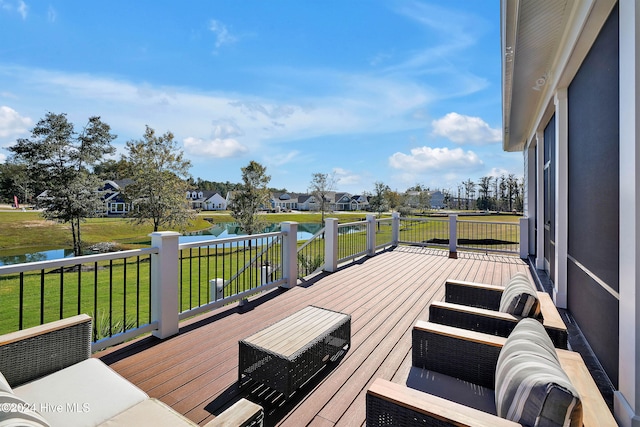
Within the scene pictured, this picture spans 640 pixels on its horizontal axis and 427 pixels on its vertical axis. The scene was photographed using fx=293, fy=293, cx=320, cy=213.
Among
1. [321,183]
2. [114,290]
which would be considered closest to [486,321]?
[114,290]

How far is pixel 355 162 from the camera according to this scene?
35.9 metres

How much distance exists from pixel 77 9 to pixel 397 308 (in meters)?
9.15

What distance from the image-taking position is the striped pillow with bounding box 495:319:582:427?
98 cm

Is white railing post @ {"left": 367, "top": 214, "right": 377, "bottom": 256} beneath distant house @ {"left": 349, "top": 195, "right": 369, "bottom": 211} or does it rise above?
beneath

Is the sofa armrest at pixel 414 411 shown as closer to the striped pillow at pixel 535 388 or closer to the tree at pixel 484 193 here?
the striped pillow at pixel 535 388

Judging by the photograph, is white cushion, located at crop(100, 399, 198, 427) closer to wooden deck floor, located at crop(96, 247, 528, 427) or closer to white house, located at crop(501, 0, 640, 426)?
wooden deck floor, located at crop(96, 247, 528, 427)

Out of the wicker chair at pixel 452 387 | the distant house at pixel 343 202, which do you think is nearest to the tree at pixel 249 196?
the wicker chair at pixel 452 387

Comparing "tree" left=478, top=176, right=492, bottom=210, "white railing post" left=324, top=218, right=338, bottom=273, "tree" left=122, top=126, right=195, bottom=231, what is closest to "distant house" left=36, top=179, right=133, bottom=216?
"tree" left=122, top=126, right=195, bottom=231

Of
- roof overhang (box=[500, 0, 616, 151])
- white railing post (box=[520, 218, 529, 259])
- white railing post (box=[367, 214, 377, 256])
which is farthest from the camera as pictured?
white railing post (box=[367, 214, 377, 256])

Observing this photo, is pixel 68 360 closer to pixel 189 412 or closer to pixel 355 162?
pixel 189 412

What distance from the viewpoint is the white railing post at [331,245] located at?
20.3 feet

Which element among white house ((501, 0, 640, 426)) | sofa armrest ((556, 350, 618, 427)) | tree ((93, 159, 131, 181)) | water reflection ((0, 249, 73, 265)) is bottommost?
water reflection ((0, 249, 73, 265))

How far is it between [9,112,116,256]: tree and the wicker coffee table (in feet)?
54.4

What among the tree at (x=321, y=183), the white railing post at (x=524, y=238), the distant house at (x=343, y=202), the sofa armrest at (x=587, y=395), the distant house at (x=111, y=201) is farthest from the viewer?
the distant house at (x=343, y=202)
